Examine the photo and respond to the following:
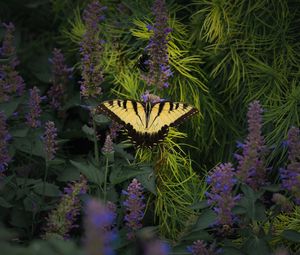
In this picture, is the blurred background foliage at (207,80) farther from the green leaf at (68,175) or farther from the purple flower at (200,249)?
the purple flower at (200,249)

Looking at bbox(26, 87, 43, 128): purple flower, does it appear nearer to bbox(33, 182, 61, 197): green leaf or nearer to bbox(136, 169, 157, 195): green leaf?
bbox(33, 182, 61, 197): green leaf

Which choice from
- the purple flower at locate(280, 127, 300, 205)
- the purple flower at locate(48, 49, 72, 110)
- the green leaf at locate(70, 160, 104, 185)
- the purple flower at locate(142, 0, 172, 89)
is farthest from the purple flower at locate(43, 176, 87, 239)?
the purple flower at locate(48, 49, 72, 110)

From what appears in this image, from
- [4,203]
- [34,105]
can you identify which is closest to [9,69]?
[34,105]

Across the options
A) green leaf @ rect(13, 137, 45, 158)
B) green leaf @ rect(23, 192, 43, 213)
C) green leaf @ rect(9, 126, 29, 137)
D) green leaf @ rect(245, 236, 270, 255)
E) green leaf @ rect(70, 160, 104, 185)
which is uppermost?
green leaf @ rect(9, 126, 29, 137)

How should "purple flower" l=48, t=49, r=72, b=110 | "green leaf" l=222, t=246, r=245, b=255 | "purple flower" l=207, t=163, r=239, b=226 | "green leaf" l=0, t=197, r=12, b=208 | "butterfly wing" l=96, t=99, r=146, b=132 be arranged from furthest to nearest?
1. "purple flower" l=48, t=49, r=72, b=110
2. "butterfly wing" l=96, t=99, r=146, b=132
3. "green leaf" l=0, t=197, r=12, b=208
4. "green leaf" l=222, t=246, r=245, b=255
5. "purple flower" l=207, t=163, r=239, b=226

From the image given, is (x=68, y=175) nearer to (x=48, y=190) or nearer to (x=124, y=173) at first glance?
(x=48, y=190)

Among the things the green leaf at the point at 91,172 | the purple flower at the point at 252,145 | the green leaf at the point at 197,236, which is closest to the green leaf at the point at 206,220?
the green leaf at the point at 197,236

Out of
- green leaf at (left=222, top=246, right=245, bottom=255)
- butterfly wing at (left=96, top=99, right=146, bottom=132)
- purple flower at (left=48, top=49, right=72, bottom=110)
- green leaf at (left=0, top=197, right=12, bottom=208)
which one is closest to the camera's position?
green leaf at (left=222, top=246, right=245, bottom=255)
